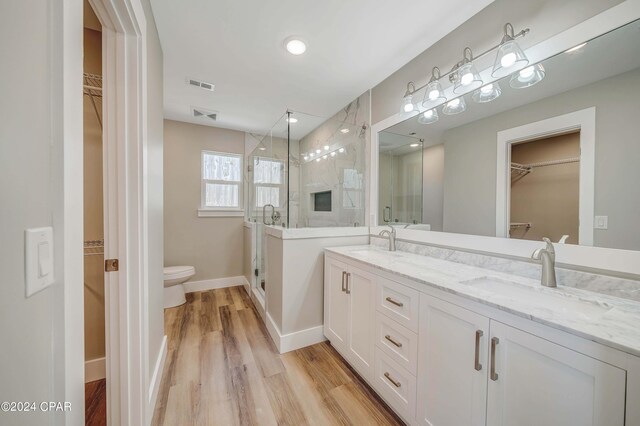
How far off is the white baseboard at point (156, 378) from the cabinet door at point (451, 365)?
1504 millimetres

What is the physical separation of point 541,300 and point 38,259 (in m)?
1.60

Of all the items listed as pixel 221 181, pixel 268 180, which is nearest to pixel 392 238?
pixel 268 180

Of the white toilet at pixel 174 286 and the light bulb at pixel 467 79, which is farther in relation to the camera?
the white toilet at pixel 174 286

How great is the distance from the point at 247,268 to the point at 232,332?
1368 mm

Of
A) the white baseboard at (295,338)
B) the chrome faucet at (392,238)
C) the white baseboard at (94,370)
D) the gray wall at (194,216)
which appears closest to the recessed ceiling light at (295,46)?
the chrome faucet at (392,238)

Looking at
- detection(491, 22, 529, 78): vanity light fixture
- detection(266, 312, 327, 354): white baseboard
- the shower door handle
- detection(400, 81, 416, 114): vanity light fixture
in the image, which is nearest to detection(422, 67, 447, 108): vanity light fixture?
detection(400, 81, 416, 114): vanity light fixture

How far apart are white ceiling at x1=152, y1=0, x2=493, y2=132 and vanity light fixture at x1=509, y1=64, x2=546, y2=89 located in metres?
0.52

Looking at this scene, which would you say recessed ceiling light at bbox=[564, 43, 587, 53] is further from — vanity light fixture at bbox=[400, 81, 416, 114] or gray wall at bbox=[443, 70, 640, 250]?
vanity light fixture at bbox=[400, 81, 416, 114]

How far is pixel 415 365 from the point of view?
49.6 inches

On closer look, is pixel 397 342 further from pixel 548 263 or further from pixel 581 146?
pixel 581 146

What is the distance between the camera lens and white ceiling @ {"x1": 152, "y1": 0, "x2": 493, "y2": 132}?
151cm

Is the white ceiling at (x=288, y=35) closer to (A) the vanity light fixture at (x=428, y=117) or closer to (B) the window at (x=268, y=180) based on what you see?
(A) the vanity light fixture at (x=428, y=117)

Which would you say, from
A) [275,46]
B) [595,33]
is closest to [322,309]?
[275,46]

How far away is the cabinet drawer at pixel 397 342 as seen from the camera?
128cm
